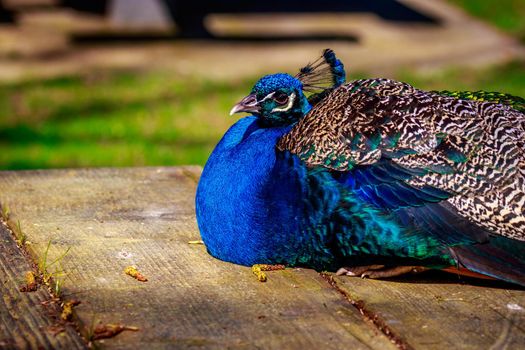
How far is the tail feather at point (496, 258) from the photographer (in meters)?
2.49

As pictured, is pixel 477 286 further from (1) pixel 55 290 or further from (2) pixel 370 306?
(1) pixel 55 290

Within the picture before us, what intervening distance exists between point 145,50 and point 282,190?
16.7 ft

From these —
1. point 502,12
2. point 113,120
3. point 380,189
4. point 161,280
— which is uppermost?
point 380,189

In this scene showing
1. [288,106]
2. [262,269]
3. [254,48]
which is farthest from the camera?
[254,48]

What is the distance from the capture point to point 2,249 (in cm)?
276

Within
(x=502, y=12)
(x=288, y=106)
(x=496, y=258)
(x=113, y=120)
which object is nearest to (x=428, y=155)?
(x=496, y=258)

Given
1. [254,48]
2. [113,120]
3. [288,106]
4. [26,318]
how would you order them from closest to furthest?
[26,318] < [288,106] < [113,120] < [254,48]

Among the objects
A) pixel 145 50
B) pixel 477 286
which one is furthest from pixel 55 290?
pixel 145 50

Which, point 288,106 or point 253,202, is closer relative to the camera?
point 253,202

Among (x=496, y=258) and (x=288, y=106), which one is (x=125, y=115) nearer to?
(x=288, y=106)

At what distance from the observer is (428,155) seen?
2516 millimetres

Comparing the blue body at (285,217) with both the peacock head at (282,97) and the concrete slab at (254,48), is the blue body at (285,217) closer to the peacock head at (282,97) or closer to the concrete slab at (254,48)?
the peacock head at (282,97)

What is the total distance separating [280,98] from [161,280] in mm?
640

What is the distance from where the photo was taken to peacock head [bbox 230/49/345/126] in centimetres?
272
